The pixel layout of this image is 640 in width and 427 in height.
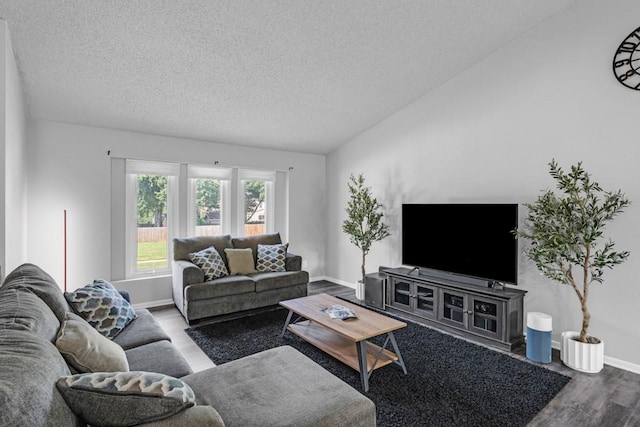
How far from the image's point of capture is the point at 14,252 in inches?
106

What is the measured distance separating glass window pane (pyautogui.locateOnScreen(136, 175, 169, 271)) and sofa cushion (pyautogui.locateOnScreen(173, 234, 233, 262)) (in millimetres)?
486

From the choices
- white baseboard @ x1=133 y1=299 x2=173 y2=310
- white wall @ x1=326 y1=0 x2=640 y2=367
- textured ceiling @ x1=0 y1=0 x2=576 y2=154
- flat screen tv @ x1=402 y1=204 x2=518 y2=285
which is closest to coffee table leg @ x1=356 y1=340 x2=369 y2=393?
flat screen tv @ x1=402 y1=204 x2=518 y2=285

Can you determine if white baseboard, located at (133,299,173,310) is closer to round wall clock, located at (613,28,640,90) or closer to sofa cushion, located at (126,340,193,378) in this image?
sofa cushion, located at (126,340,193,378)

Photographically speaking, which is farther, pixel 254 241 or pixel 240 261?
pixel 254 241

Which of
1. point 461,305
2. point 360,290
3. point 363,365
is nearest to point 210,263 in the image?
point 360,290

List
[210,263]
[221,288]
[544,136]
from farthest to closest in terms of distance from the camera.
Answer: [210,263] → [221,288] → [544,136]

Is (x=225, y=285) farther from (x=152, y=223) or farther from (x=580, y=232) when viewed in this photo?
(x=580, y=232)

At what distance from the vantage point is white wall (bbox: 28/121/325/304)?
374cm

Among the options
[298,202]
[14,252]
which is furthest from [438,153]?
[14,252]

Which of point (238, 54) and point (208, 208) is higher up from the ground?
point (238, 54)

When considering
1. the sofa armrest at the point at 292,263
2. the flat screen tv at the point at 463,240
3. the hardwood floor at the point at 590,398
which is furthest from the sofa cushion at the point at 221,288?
the flat screen tv at the point at 463,240

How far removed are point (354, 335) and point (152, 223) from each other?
3444 millimetres

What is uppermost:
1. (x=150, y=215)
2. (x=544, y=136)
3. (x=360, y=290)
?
(x=544, y=136)

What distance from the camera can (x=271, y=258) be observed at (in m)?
4.59
